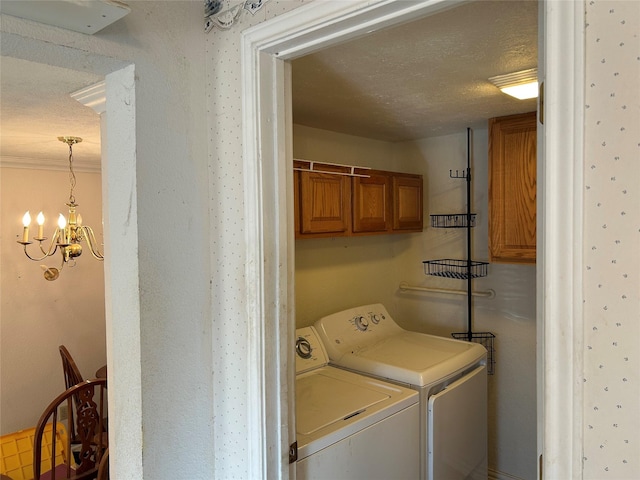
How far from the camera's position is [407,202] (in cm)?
278

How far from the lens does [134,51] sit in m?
1.01

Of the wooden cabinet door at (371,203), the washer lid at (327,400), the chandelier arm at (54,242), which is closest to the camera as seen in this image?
the washer lid at (327,400)

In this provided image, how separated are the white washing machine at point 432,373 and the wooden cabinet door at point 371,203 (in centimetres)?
53

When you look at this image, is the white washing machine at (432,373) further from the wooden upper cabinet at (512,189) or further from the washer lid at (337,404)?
the wooden upper cabinet at (512,189)

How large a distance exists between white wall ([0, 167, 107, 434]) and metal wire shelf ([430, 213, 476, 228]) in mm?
3016

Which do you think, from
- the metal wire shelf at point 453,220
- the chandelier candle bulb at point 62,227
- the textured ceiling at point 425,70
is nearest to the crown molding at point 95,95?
the textured ceiling at point 425,70

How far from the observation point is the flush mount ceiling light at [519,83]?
1639mm

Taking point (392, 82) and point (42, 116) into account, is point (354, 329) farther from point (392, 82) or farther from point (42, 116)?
point (42, 116)

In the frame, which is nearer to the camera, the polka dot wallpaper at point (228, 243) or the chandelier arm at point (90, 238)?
the polka dot wallpaper at point (228, 243)

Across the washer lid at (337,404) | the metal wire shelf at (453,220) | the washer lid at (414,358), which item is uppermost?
the metal wire shelf at (453,220)

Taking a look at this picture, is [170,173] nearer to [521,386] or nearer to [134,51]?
[134,51]

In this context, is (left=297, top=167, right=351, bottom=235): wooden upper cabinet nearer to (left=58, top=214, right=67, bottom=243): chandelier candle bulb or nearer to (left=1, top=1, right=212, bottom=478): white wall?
(left=1, top=1, right=212, bottom=478): white wall
